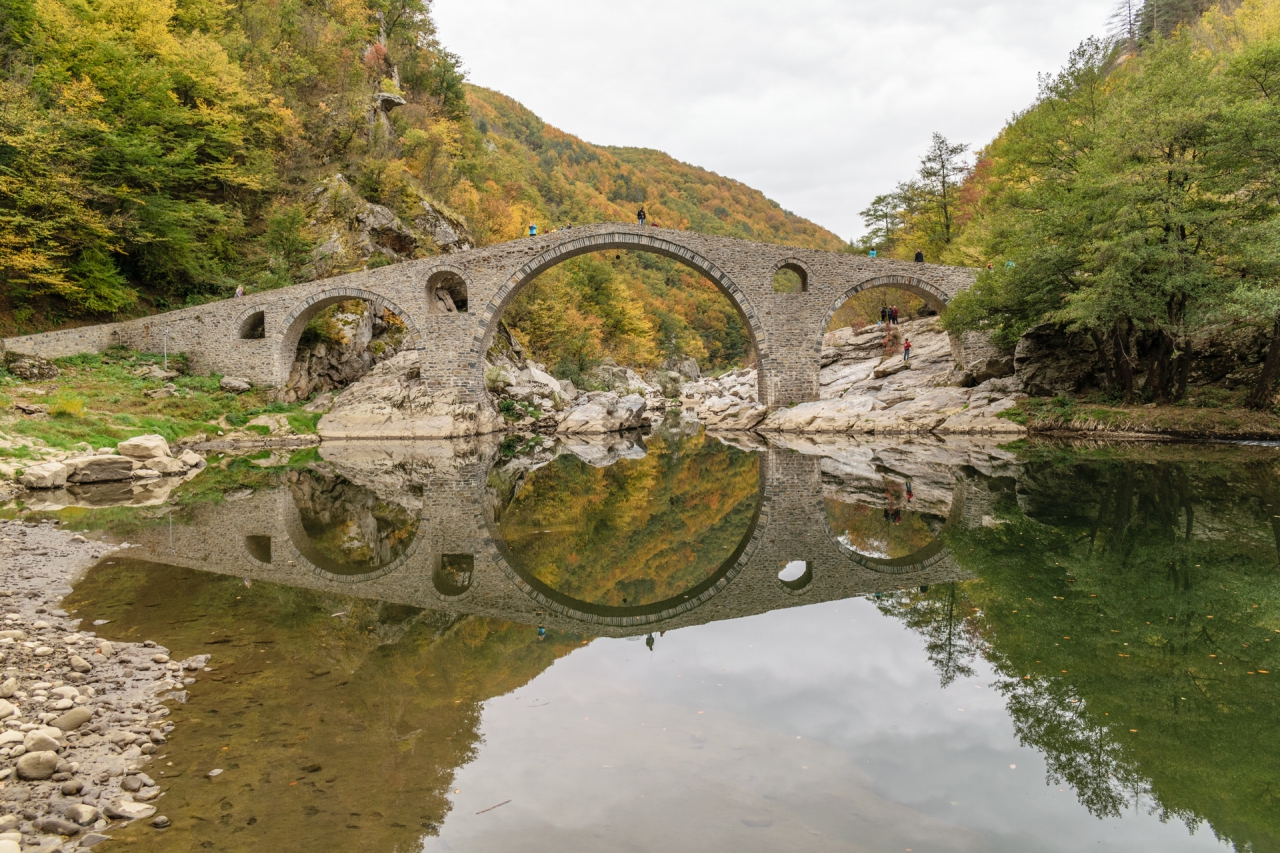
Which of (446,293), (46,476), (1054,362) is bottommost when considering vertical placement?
(46,476)

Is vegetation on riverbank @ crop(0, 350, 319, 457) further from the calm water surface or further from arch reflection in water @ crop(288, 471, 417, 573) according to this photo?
the calm water surface

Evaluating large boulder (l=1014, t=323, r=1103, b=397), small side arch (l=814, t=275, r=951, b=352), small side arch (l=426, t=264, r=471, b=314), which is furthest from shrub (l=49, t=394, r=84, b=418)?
large boulder (l=1014, t=323, r=1103, b=397)

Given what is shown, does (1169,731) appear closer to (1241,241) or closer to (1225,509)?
(1225,509)

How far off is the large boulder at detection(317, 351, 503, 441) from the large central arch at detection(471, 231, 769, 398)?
2.06 metres

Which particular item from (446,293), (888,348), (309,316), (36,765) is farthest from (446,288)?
(36,765)

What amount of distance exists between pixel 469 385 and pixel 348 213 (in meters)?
9.11

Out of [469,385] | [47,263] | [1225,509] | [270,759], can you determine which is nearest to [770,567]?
[270,759]

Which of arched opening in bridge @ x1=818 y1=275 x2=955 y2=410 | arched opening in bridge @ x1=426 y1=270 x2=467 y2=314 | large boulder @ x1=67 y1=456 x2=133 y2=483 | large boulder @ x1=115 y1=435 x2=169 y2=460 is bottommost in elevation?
large boulder @ x1=67 y1=456 x2=133 y2=483

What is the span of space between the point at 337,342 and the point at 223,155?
7.32 m

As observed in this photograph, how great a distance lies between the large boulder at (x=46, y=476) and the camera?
11805mm

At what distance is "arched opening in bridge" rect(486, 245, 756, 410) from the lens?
1121 inches

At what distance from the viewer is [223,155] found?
2394 centimetres

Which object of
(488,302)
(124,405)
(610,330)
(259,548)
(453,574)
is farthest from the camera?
(610,330)

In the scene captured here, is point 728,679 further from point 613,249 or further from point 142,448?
point 613,249
